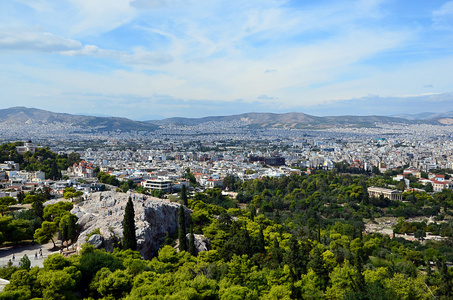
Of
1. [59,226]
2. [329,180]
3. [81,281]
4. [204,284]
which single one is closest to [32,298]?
[81,281]

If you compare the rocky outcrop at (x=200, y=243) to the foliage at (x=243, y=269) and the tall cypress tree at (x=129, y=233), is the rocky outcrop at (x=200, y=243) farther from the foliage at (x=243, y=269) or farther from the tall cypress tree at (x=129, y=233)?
the tall cypress tree at (x=129, y=233)

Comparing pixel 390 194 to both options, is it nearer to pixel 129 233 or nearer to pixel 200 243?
pixel 200 243

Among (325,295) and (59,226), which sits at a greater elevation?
(59,226)

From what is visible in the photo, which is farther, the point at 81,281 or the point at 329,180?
the point at 329,180

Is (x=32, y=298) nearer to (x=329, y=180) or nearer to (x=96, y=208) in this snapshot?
(x=96, y=208)

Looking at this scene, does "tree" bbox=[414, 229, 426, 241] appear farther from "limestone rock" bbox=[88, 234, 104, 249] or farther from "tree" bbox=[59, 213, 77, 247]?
"tree" bbox=[59, 213, 77, 247]

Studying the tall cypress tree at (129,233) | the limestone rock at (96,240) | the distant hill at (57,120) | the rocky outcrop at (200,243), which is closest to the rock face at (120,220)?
the limestone rock at (96,240)

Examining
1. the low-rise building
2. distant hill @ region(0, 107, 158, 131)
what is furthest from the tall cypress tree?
distant hill @ region(0, 107, 158, 131)
